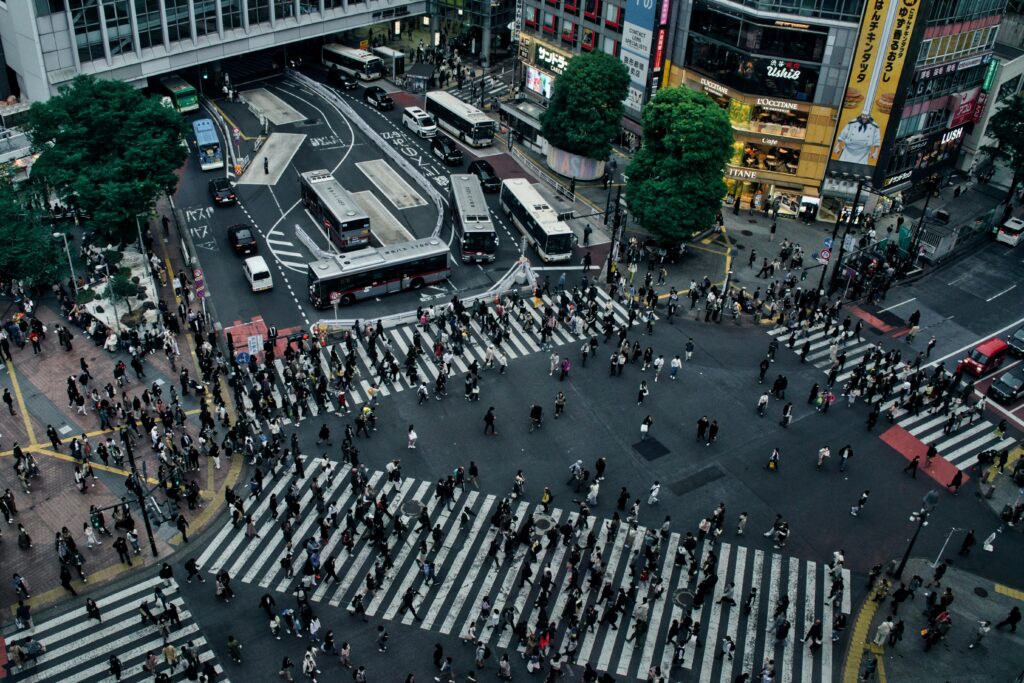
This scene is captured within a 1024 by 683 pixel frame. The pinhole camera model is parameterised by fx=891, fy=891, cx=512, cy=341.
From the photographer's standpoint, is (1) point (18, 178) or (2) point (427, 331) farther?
(1) point (18, 178)

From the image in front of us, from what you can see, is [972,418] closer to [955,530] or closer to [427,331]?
[955,530]

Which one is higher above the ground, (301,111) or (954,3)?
(954,3)

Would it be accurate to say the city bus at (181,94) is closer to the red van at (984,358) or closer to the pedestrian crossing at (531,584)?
the pedestrian crossing at (531,584)

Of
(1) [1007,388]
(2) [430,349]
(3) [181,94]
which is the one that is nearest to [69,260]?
(2) [430,349]

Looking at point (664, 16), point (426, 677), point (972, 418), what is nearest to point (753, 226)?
point (664, 16)

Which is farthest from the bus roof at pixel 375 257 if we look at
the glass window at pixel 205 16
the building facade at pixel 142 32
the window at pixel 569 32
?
the glass window at pixel 205 16

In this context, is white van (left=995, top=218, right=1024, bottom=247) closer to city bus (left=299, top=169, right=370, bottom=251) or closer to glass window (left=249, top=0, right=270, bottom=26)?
city bus (left=299, top=169, right=370, bottom=251)

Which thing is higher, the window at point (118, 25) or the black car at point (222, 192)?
the window at point (118, 25)
